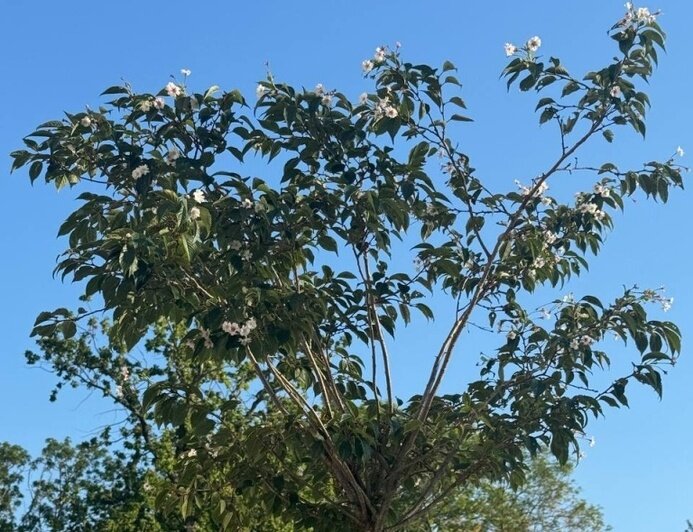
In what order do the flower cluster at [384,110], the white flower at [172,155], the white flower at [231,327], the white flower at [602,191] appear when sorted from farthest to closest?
the white flower at [602,191]
the flower cluster at [384,110]
the white flower at [172,155]
the white flower at [231,327]

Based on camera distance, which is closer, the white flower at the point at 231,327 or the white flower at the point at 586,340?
the white flower at the point at 231,327

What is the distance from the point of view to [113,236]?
4426 mm

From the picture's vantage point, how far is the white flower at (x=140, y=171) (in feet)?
16.2

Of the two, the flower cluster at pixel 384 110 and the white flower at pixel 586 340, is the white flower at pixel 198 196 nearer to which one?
the flower cluster at pixel 384 110

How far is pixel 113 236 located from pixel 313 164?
1418 mm

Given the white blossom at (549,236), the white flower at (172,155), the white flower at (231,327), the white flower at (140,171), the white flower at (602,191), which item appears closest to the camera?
the white flower at (231,327)

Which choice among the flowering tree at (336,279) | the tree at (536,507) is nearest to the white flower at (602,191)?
the flowering tree at (336,279)

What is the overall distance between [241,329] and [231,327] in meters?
0.05

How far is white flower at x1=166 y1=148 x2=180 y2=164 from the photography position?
16.7ft

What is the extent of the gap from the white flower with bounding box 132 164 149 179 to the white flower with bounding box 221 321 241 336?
2.88ft

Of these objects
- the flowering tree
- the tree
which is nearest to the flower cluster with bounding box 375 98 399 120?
the flowering tree

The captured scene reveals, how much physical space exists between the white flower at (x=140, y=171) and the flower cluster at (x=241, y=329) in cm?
88

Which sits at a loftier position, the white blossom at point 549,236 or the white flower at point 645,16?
the white flower at point 645,16

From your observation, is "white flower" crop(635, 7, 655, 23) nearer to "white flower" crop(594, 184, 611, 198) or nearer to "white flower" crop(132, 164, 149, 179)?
"white flower" crop(594, 184, 611, 198)
